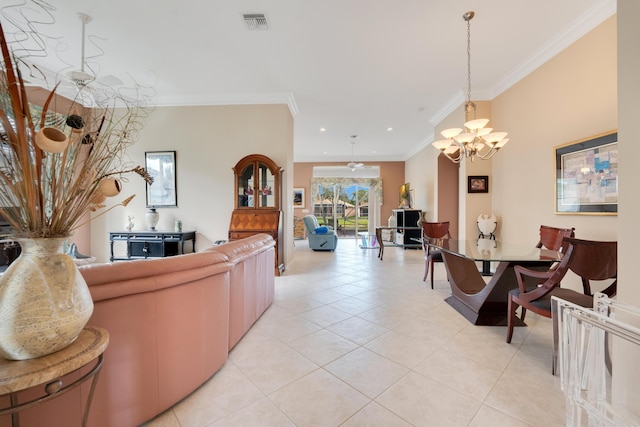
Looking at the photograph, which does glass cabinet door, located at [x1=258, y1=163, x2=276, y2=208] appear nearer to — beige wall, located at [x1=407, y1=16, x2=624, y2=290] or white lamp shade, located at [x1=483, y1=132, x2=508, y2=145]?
white lamp shade, located at [x1=483, y1=132, x2=508, y2=145]

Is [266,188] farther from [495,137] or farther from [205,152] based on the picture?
[495,137]

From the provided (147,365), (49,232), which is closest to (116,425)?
(147,365)

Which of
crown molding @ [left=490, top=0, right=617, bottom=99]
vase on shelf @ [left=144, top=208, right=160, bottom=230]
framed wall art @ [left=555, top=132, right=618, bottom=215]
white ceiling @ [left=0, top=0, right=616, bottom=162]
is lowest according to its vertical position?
vase on shelf @ [left=144, top=208, right=160, bottom=230]

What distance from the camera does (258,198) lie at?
4.54m

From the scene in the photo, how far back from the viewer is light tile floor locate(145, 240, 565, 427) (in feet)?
4.69

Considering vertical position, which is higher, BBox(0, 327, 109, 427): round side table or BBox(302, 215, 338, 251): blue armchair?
BBox(0, 327, 109, 427): round side table

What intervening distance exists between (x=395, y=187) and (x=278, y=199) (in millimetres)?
6310

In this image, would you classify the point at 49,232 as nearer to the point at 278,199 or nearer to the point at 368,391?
the point at 368,391

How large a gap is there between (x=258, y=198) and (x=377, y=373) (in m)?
3.42

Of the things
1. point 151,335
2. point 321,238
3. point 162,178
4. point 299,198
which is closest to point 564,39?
point 151,335

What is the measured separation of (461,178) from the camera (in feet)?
15.6

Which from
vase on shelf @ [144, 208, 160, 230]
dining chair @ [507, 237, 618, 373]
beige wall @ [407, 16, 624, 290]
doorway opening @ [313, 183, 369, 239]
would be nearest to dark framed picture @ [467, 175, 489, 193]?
beige wall @ [407, 16, 624, 290]

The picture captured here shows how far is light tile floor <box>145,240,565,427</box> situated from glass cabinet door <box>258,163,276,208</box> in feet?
6.47

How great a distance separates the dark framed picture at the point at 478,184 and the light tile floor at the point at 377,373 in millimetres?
2340
